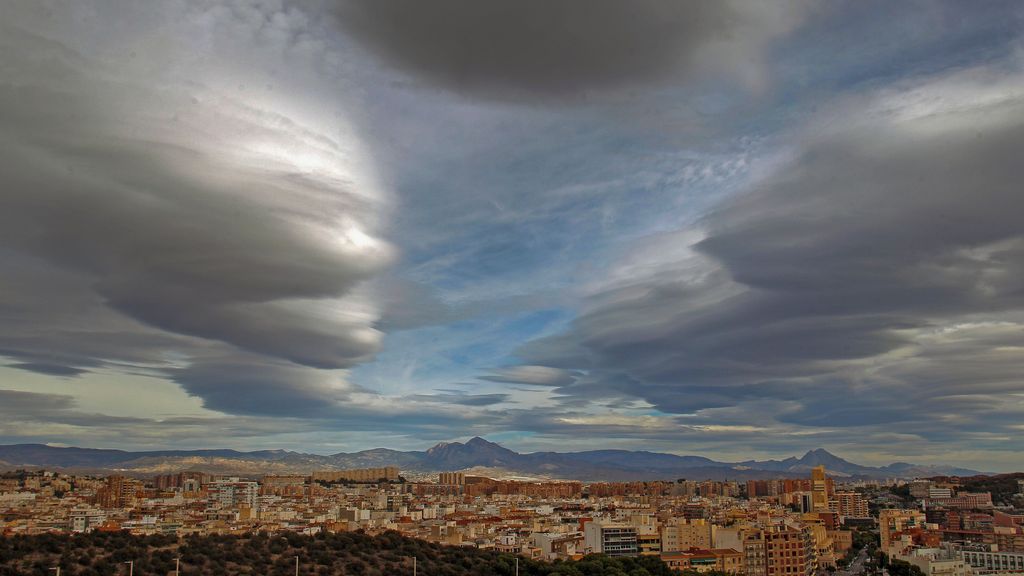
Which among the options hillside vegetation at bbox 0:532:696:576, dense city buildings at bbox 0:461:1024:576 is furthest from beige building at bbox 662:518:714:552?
hillside vegetation at bbox 0:532:696:576

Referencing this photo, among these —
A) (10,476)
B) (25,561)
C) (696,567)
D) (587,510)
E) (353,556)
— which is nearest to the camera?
(25,561)

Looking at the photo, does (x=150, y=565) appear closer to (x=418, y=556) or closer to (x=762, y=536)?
(x=418, y=556)

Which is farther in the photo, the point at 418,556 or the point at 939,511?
the point at 939,511

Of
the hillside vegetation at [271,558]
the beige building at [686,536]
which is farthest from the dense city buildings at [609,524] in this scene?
the hillside vegetation at [271,558]

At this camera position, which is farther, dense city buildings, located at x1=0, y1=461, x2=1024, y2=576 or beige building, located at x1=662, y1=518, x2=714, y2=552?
beige building, located at x1=662, y1=518, x2=714, y2=552

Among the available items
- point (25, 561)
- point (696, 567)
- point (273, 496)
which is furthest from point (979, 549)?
point (273, 496)

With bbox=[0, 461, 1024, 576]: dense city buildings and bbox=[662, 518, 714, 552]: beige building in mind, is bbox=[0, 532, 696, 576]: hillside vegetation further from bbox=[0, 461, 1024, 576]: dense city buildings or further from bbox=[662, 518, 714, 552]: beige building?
bbox=[662, 518, 714, 552]: beige building

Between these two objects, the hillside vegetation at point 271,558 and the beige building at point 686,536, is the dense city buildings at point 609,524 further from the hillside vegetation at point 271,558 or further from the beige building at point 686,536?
the hillside vegetation at point 271,558

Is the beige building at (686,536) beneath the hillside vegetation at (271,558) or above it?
beneath

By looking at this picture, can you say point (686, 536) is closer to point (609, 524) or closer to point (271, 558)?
point (609, 524)

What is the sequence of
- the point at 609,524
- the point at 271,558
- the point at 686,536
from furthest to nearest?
the point at 686,536 < the point at 609,524 < the point at 271,558

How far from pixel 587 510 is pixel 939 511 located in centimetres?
5535

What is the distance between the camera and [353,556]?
157 feet

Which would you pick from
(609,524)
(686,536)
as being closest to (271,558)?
(609,524)
